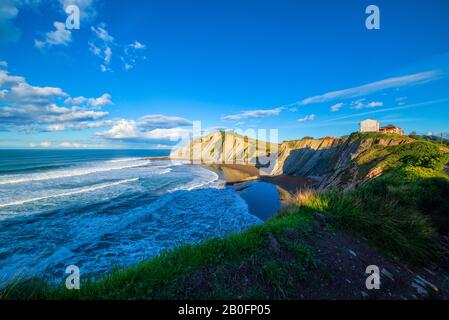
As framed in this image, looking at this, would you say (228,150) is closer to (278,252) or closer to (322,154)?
(322,154)

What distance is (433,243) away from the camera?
518 cm

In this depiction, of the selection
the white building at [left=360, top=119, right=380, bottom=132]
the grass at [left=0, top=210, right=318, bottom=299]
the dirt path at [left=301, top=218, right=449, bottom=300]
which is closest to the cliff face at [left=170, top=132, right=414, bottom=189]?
the dirt path at [left=301, top=218, right=449, bottom=300]

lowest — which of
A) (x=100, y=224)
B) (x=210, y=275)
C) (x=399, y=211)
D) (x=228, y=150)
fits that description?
(x=100, y=224)

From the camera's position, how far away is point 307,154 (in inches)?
1494

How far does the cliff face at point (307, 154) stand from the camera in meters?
16.5

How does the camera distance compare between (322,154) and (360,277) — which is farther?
(322,154)

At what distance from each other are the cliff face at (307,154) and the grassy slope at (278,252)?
6.02 meters

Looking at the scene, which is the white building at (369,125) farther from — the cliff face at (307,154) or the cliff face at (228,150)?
the cliff face at (228,150)

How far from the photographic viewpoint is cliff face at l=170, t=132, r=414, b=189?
1655 cm

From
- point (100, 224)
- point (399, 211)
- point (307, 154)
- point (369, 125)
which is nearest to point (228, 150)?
point (307, 154)

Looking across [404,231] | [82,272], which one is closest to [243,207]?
[82,272]

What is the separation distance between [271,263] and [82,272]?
28.7 ft

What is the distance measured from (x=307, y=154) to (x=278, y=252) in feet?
121
